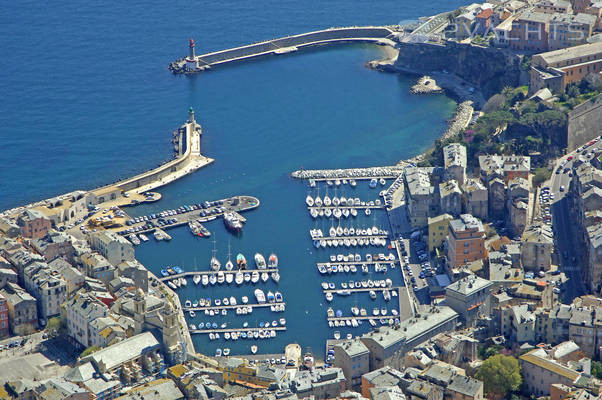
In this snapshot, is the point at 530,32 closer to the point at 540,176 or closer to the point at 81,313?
the point at 540,176

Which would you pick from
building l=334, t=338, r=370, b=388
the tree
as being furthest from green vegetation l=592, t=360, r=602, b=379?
building l=334, t=338, r=370, b=388

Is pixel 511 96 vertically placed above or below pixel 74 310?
above

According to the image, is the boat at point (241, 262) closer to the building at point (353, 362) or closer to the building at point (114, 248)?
the building at point (114, 248)

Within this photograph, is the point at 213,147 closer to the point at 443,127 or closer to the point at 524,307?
the point at 443,127

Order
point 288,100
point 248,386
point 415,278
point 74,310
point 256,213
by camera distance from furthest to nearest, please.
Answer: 1. point 288,100
2. point 256,213
3. point 415,278
4. point 74,310
5. point 248,386

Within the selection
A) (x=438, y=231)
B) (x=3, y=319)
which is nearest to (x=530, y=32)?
(x=438, y=231)

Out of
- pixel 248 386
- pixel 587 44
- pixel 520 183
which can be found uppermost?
pixel 587 44

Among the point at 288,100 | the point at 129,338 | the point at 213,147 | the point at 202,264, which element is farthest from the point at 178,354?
the point at 288,100

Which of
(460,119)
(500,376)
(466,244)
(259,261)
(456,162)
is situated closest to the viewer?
(500,376)
